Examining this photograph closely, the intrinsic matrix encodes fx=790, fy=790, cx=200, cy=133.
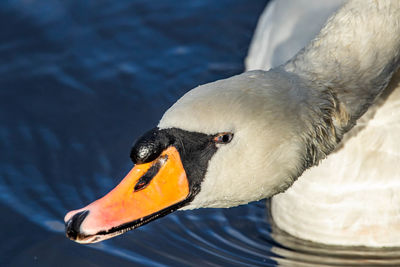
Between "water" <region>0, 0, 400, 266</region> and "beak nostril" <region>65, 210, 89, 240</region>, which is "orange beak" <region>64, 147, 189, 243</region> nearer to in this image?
"beak nostril" <region>65, 210, 89, 240</region>

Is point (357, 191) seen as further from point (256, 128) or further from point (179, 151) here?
point (179, 151)

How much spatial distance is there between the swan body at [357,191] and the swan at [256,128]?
0.32 meters

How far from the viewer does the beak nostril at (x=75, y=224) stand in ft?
14.9

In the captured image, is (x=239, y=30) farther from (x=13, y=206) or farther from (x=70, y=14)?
(x=13, y=206)

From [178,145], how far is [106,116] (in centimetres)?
326

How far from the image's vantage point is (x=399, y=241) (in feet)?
19.1

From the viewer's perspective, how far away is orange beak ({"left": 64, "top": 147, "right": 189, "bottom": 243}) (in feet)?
14.6

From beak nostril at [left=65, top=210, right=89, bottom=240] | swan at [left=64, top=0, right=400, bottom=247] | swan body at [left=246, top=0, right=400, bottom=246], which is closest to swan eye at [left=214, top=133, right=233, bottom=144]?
swan at [left=64, top=0, right=400, bottom=247]

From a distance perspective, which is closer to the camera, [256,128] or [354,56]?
[256,128]

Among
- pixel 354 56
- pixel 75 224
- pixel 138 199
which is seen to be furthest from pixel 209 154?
pixel 354 56

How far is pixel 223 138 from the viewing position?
4406 millimetres

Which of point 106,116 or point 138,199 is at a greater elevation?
point 106,116

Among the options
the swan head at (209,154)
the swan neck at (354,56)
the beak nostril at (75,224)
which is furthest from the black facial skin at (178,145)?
the swan neck at (354,56)

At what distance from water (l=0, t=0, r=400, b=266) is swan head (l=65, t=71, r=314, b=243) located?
60.8 inches
